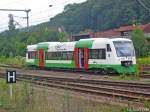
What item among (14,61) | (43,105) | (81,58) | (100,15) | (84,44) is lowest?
(43,105)

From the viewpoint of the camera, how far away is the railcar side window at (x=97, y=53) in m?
35.1

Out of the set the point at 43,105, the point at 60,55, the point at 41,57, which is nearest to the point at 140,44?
A: the point at 41,57

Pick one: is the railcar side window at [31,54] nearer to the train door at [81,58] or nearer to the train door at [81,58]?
the train door at [81,58]

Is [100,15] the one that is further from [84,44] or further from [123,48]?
[123,48]

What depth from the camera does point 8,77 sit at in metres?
17.0

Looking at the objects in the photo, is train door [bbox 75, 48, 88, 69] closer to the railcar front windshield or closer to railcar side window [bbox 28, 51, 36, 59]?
the railcar front windshield

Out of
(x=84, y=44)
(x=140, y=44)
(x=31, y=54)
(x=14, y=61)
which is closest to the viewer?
(x=84, y=44)

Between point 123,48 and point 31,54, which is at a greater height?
point 123,48

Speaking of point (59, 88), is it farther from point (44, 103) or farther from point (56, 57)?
point (56, 57)

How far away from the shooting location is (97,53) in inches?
1414

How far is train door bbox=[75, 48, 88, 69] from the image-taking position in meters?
37.4

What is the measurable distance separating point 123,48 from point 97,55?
229 cm

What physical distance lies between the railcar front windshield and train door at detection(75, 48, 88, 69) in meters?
3.59

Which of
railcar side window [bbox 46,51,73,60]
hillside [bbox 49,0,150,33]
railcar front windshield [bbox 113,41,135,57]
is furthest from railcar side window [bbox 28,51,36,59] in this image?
hillside [bbox 49,0,150,33]
